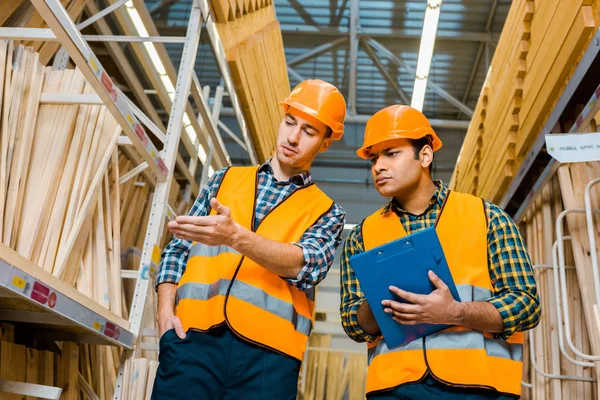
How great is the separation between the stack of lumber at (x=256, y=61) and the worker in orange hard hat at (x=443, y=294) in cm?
291

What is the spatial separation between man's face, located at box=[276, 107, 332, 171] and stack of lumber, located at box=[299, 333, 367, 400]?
28.9ft

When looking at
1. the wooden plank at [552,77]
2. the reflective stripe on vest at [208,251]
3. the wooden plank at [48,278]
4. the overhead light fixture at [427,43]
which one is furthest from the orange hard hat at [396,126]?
the overhead light fixture at [427,43]

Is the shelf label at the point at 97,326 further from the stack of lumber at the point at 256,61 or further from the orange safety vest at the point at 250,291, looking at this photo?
the stack of lumber at the point at 256,61

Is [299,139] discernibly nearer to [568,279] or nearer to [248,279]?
[248,279]

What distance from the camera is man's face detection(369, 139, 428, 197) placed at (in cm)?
271

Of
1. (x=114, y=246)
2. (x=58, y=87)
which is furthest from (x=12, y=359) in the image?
(x=58, y=87)

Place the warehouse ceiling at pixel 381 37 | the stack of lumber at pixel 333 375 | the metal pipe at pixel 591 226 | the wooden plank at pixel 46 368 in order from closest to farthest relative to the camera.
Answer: the wooden plank at pixel 46 368, the metal pipe at pixel 591 226, the stack of lumber at pixel 333 375, the warehouse ceiling at pixel 381 37

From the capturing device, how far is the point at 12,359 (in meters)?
2.95

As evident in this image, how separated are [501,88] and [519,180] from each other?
1.27 m

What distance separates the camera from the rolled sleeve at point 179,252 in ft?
8.42

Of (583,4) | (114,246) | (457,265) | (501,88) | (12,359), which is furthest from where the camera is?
(501,88)

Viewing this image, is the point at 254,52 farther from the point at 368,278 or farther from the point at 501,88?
the point at 368,278

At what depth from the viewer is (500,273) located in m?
2.42

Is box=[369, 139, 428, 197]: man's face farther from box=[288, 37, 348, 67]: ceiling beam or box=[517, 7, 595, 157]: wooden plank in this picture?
box=[288, 37, 348, 67]: ceiling beam
